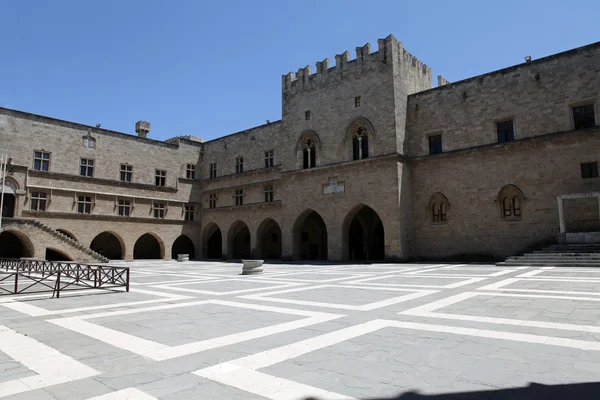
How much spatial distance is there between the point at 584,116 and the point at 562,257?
750cm

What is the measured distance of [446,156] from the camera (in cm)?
2312

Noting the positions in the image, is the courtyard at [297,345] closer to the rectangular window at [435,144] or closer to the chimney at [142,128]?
the rectangular window at [435,144]

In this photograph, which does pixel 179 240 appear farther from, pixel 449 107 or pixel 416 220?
pixel 449 107

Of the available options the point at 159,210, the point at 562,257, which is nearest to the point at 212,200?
the point at 159,210

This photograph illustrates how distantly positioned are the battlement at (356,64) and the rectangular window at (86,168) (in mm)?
15877

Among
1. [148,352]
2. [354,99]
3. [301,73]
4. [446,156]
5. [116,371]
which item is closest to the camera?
[116,371]

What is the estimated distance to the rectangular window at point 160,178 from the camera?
112ft

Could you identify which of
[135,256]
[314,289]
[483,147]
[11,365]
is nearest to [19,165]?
[135,256]

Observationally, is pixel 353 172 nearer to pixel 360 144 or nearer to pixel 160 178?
pixel 360 144

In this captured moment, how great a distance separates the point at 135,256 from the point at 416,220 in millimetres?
25509

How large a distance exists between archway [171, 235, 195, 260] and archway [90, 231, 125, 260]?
4904 mm

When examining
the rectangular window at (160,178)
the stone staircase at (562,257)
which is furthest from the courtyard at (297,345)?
the rectangular window at (160,178)

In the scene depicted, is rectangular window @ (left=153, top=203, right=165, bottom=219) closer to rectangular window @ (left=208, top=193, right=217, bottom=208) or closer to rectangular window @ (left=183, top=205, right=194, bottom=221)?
rectangular window @ (left=183, top=205, right=194, bottom=221)

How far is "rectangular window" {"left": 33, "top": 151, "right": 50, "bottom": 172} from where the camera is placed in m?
27.7
